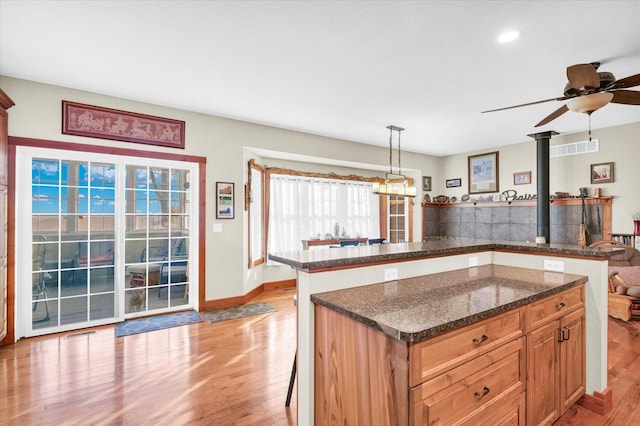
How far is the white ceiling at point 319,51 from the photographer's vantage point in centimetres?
214

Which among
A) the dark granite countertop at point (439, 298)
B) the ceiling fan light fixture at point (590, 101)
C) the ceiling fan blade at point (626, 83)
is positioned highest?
the ceiling fan blade at point (626, 83)

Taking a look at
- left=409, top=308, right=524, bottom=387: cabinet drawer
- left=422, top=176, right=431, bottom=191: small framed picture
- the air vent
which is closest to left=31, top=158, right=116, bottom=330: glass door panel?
left=409, top=308, right=524, bottom=387: cabinet drawer

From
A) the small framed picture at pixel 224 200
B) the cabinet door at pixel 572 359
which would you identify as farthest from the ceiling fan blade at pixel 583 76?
the small framed picture at pixel 224 200

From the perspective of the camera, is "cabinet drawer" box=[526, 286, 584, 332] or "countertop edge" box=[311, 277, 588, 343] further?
"cabinet drawer" box=[526, 286, 584, 332]

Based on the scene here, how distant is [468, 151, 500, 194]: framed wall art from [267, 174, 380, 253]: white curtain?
203 centimetres

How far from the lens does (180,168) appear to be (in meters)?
4.24

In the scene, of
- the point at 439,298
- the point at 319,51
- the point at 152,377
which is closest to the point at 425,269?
the point at 439,298

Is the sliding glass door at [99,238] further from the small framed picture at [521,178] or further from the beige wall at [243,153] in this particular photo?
the small framed picture at [521,178]

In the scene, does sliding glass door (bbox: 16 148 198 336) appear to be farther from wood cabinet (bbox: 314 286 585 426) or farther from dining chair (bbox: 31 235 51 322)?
wood cabinet (bbox: 314 286 585 426)

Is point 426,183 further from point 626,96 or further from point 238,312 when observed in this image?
point 238,312

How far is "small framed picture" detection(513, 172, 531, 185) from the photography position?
5.80 meters

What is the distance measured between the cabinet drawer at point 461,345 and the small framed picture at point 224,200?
3.63m

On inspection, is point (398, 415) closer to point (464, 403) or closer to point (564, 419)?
point (464, 403)

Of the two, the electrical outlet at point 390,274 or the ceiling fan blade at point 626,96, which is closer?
the electrical outlet at point 390,274
